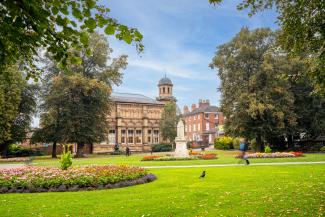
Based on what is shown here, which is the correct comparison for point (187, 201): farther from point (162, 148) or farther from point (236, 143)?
point (162, 148)

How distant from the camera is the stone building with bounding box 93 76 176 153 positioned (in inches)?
2901

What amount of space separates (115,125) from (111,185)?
60467 mm

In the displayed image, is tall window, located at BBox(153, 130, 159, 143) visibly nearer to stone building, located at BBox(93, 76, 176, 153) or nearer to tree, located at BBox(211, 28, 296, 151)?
stone building, located at BBox(93, 76, 176, 153)

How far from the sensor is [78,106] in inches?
1842

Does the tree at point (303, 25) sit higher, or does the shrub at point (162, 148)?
the tree at point (303, 25)

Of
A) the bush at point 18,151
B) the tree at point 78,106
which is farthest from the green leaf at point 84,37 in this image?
the bush at point 18,151

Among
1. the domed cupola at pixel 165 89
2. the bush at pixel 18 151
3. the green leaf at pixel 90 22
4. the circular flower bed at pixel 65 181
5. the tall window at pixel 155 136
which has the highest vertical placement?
the domed cupola at pixel 165 89

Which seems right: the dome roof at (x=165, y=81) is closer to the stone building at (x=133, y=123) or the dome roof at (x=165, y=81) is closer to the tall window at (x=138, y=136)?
the stone building at (x=133, y=123)

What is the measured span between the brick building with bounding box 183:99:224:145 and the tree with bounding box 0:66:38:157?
43.3m

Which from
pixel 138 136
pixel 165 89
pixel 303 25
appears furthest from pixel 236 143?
pixel 303 25

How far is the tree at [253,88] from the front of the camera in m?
40.0

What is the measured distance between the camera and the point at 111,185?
1414cm

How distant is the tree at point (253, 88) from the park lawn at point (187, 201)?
2631 centimetres

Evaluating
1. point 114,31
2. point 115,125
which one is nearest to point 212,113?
point 115,125
